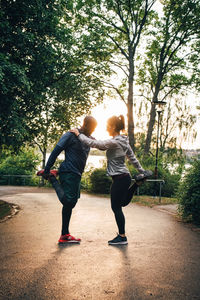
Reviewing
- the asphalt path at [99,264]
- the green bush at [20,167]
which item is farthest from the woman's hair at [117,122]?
the green bush at [20,167]

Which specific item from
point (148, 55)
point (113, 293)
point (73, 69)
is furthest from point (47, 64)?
point (148, 55)

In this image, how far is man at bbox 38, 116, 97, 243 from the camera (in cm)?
419

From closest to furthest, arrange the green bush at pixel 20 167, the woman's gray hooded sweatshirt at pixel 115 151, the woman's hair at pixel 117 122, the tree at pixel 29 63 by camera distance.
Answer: the woman's gray hooded sweatshirt at pixel 115 151, the woman's hair at pixel 117 122, the tree at pixel 29 63, the green bush at pixel 20 167

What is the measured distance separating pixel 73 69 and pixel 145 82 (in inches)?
591

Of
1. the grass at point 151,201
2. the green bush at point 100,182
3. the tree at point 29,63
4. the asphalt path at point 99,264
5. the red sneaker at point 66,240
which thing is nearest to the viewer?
the asphalt path at point 99,264

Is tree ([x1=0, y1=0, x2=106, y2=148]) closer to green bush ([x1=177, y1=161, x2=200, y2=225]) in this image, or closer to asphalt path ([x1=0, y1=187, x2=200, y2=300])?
asphalt path ([x1=0, y1=187, x2=200, y2=300])

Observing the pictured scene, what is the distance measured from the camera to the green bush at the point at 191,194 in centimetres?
603

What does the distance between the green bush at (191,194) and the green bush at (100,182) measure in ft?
24.2

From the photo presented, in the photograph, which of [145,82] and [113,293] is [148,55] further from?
[113,293]

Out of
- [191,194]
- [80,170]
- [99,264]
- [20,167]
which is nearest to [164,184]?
[191,194]

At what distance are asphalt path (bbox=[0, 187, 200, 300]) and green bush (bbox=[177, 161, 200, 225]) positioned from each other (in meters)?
0.49

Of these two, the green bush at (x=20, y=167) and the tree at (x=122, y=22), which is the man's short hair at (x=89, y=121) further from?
the green bush at (x=20, y=167)

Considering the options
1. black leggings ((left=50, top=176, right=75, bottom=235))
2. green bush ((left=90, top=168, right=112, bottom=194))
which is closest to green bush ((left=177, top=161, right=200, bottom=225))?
black leggings ((left=50, top=176, right=75, bottom=235))

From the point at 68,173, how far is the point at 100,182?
9.85m
